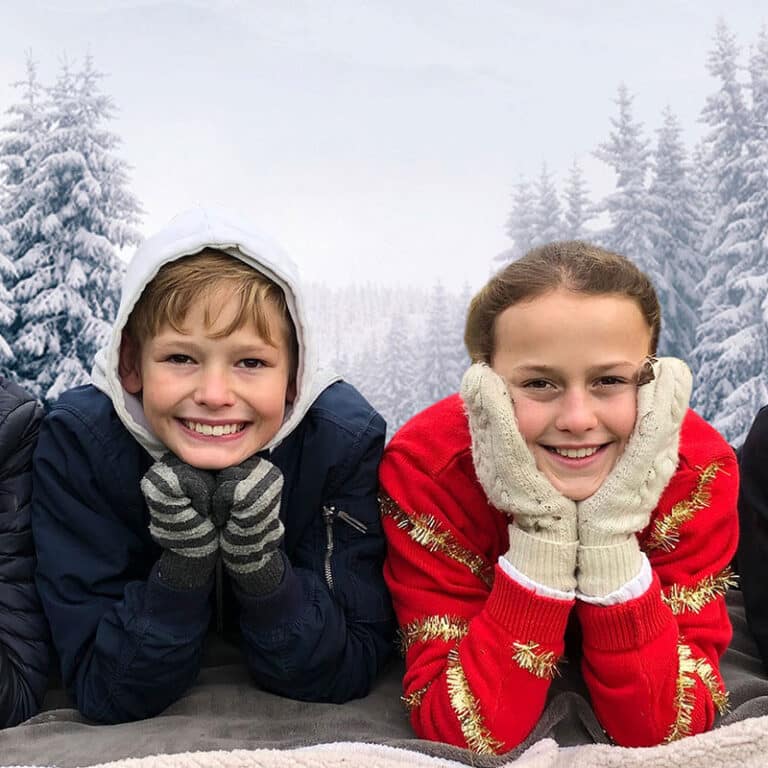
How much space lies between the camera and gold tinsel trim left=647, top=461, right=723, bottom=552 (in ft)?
5.08

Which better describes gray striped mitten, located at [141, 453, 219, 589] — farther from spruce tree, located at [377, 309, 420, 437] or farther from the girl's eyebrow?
spruce tree, located at [377, 309, 420, 437]

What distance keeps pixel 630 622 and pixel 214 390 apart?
773 millimetres

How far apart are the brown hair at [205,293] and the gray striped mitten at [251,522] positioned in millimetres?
234

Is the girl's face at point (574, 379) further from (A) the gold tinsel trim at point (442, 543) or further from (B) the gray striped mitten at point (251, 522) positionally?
(B) the gray striped mitten at point (251, 522)

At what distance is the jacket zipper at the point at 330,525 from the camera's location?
1.65 meters

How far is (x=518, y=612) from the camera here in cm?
141

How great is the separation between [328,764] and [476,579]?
42 centimetres

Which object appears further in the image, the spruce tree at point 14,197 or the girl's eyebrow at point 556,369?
the spruce tree at point 14,197

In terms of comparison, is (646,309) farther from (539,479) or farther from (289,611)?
(289,611)

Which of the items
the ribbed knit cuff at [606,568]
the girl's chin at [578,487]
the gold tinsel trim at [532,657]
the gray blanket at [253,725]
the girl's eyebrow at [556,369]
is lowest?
the gray blanket at [253,725]

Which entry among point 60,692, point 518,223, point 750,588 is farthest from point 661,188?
point 60,692

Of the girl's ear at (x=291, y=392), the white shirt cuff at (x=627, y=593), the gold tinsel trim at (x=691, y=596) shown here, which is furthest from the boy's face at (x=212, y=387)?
the gold tinsel trim at (x=691, y=596)

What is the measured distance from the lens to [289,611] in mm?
1503

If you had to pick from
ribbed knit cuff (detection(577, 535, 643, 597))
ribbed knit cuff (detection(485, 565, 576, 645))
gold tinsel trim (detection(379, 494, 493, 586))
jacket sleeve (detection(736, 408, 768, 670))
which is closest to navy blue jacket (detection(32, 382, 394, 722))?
→ gold tinsel trim (detection(379, 494, 493, 586))
